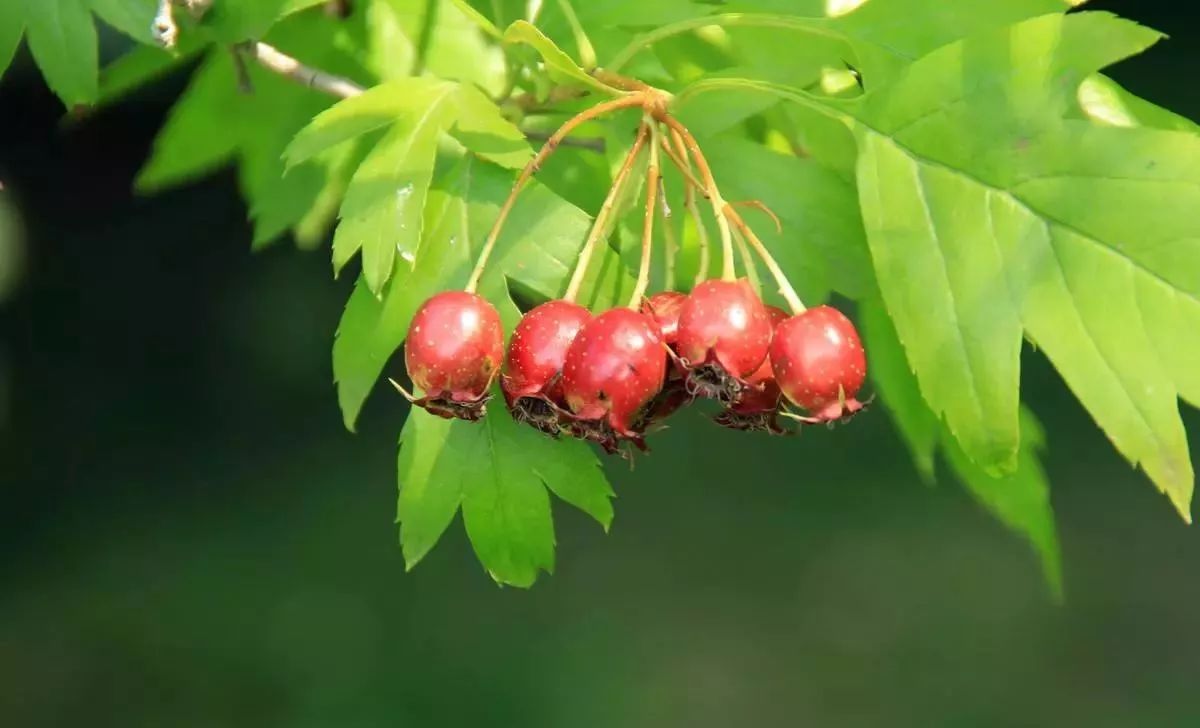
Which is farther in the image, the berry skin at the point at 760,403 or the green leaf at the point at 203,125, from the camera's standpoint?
the green leaf at the point at 203,125

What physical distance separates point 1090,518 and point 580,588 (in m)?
1.65

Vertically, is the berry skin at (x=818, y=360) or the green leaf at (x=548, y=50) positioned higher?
the green leaf at (x=548, y=50)

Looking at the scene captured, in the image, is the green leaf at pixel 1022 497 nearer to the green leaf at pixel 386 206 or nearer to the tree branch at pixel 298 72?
the green leaf at pixel 386 206

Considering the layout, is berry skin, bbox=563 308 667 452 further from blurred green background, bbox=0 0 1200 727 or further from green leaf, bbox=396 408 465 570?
blurred green background, bbox=0 0 1200 727

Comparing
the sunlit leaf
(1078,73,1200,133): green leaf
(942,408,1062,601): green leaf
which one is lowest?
(942,408,1062,601): green leaf

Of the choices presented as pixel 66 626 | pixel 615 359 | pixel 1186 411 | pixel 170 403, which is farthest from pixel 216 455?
pixel 615 359

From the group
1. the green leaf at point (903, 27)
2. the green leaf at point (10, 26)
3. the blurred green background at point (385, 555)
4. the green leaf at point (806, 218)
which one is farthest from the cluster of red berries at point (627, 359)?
the blurred green background at point (385, 555)

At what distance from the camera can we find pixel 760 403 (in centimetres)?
96

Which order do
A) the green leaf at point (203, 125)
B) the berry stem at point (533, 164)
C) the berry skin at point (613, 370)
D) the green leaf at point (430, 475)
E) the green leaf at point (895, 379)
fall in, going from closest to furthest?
the berry skin at point (613, 370) → the berry stem at point (533, 164) → the green leaf at point (430, 475) → the green leaf at point (895, 379) → the green leaf at point (203, 125)

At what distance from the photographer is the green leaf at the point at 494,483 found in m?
1.07

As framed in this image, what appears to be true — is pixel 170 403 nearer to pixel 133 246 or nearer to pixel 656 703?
pixel 133 246

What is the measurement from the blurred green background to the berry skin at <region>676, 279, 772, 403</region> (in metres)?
2.66

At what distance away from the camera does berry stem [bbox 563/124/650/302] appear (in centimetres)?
96

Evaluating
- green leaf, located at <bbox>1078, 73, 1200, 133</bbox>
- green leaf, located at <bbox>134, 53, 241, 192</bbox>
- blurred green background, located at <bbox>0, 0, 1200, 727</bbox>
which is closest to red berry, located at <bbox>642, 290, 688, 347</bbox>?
green leaf, located at <bbox>1078, 73, 1200, 133</bbox>
